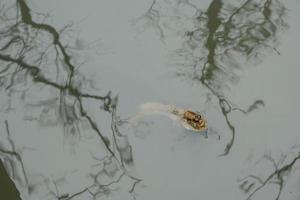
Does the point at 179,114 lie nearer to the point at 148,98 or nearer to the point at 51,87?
the point at 148,98

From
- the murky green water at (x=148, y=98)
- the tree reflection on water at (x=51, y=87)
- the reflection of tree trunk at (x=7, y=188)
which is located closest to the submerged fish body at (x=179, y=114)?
the murky green water at (x=148, y=98)

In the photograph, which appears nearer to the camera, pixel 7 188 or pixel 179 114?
pixel 7 188

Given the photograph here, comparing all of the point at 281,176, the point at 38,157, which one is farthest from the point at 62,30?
the point at 281,176

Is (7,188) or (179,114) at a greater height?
(179,114)

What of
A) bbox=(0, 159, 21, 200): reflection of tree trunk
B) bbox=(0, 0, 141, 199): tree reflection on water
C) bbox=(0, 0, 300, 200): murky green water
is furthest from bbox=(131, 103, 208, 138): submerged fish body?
bbox=(0, 159, 21, 200): reflection of tree trunk

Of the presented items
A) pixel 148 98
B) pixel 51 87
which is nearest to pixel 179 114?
pixel 148 98

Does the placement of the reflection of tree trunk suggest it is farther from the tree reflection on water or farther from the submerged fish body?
the submerged fish body

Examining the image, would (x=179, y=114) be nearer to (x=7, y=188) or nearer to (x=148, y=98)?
(x=148, y=98)
